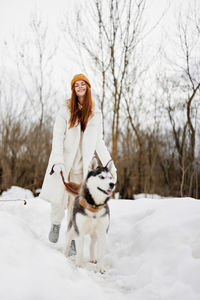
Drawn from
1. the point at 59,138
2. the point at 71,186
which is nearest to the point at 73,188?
the point at 71,186

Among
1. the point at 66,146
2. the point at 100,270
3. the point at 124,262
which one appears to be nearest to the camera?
the point at 100,270

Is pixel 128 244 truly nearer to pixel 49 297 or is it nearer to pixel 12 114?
pixel 49 297

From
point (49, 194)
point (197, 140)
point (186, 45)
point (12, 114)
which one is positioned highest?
point (186, 45)

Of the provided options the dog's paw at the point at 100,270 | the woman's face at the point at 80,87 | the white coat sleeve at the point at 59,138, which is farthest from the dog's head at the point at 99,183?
the woman's face at the point at 80,87

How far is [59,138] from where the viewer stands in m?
3.15

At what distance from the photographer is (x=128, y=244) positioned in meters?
3.12

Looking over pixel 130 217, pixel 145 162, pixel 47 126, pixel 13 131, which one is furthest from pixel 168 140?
pixel 130 217

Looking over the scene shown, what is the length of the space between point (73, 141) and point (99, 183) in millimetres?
835

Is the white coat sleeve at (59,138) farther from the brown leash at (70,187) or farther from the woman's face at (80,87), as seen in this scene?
the woman's face at (80,87)

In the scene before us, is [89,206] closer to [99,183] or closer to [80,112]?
[99,183]

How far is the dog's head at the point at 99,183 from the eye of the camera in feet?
8.48

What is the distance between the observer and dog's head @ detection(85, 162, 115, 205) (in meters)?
2.58

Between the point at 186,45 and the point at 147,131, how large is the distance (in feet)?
15.3

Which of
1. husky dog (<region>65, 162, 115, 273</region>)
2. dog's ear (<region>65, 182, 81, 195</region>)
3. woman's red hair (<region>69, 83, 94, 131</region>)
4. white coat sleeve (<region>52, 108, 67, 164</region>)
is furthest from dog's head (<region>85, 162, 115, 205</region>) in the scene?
woman's red hair (<region>69, 83, 94, 131</region>)
